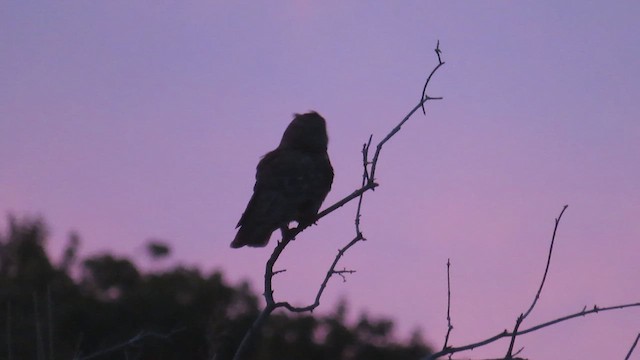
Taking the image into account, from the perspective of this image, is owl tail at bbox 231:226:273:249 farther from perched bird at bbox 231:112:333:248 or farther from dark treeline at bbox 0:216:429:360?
dark treeline at bbox 0:216:429:360

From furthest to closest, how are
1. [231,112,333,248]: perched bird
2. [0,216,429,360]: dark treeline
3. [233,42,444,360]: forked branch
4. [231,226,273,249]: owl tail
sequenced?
[0,216,429,360]: dark treeline < [231,112,333,248]: perched bird < [231,226,273,249]: owl tail < [233,42,444,360]: forked branch

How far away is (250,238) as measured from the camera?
7180 mm

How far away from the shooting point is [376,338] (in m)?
21.7

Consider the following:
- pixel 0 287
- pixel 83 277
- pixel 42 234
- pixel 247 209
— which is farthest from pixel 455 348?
pixel 83 277

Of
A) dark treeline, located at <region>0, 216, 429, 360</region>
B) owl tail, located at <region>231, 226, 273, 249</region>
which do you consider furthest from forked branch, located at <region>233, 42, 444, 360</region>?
dark treeline, located at <region>0, 216, 429, 360</region>

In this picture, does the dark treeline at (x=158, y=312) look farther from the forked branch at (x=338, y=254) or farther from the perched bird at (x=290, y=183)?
the forked branch at (x=338, y=254)

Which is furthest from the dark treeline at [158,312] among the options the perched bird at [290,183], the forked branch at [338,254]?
the forked branch at [338,254]

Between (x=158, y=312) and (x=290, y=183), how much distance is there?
11561 millimetres

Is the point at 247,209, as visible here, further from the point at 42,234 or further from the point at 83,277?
the point at 83,277

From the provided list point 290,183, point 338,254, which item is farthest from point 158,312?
point 338,254

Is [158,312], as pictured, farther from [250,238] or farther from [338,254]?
[338,254]

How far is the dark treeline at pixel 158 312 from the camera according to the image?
1668 centimetres

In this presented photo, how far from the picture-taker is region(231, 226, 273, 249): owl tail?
7.18 meters

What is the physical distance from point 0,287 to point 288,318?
6.21 meters
